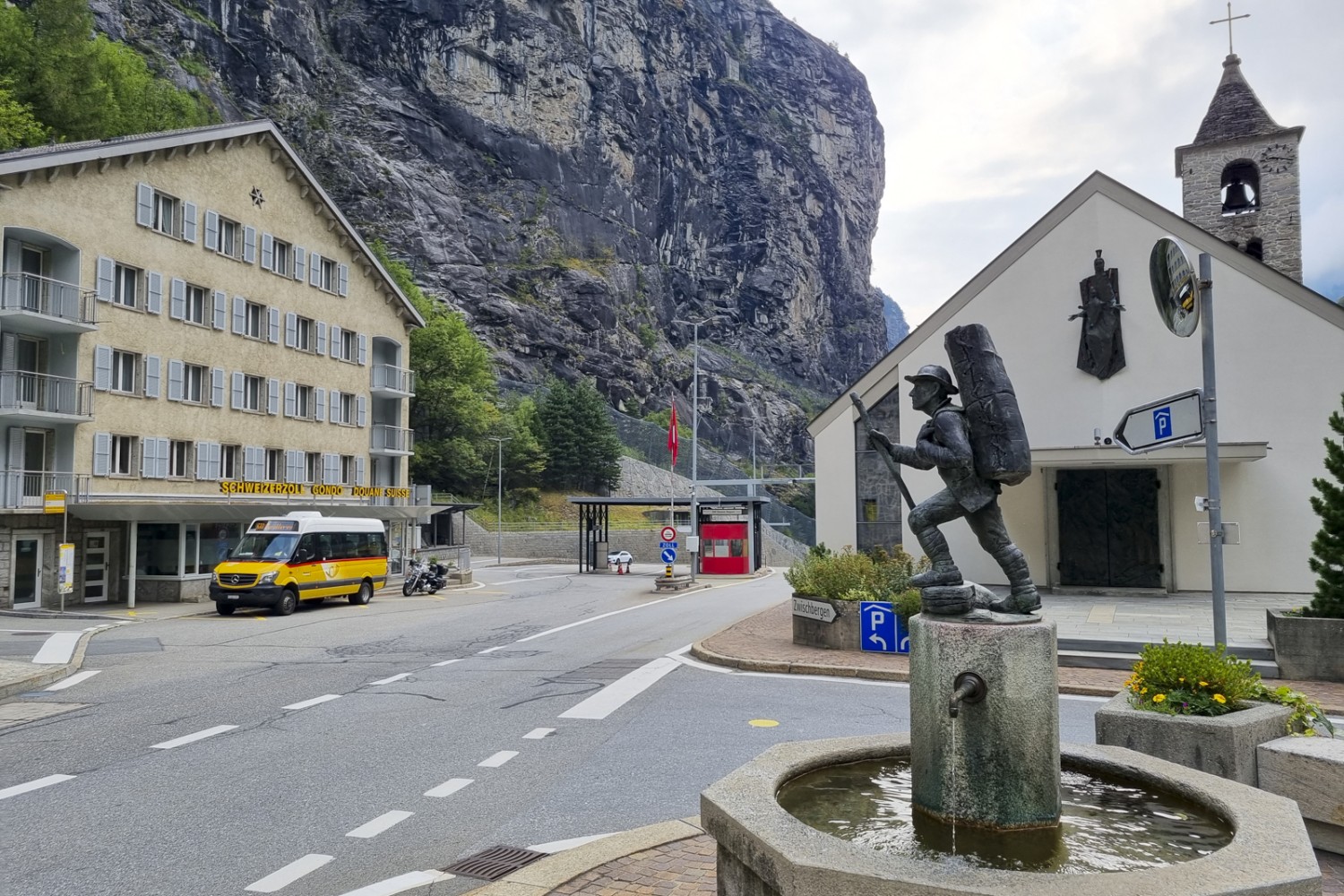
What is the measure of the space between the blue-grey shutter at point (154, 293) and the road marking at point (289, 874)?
29.2 metres

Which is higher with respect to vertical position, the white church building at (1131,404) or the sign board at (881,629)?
the white church building at (1131,404)

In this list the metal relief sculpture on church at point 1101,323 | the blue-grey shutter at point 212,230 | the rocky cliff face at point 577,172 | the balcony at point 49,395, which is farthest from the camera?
the rocky cliff face at point 577,172

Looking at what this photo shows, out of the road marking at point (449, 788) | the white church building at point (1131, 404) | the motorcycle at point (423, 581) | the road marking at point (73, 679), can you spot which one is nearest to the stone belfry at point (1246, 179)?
the white church building at point (1131, 404)

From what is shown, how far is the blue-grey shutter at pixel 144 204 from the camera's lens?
29.8m

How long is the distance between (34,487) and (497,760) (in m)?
25.2

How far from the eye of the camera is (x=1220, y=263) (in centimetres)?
2303

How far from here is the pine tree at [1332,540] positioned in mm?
11852

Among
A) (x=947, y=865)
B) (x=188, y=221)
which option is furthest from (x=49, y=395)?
(x=947, y=865)

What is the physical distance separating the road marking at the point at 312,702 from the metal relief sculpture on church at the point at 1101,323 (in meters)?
19.6

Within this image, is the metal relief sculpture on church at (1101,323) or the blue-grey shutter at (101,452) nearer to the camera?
the metal relief sculpture on church at (1101,323)

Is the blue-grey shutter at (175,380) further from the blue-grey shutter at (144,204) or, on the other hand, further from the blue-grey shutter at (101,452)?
the blue-grey shutter at (144,204)

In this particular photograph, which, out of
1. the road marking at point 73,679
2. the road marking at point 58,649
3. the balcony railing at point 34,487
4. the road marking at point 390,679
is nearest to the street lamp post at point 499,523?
the balcony railing at point 34,487

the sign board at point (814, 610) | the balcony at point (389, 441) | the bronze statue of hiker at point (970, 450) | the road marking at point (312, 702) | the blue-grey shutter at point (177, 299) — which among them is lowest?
the road marking at point (312, 702)

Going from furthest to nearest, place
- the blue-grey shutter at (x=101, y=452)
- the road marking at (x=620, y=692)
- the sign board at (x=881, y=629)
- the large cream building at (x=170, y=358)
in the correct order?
the blue-grey shutter at (x=101, y=452) < the large cream building at (x=170, y=358) < the sign board at (x=881, y=629) < the road marking at (x=620, y=692)
